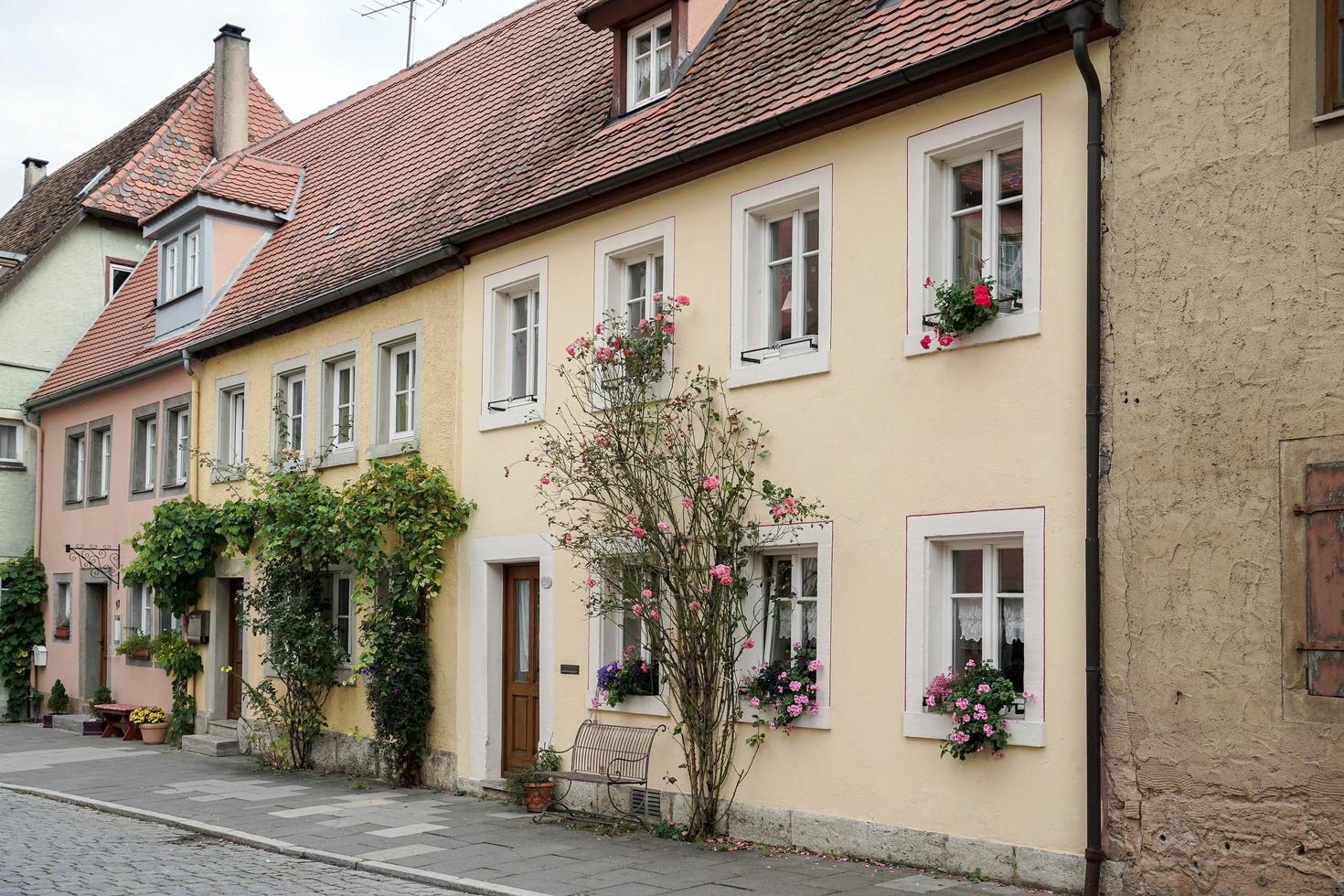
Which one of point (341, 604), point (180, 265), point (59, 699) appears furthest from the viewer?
point (59, 699)

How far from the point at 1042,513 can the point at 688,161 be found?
477cm

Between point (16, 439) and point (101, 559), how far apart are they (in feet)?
14.2

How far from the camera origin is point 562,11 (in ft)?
63.9

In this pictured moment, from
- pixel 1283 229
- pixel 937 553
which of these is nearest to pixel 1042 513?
pixel 937 553

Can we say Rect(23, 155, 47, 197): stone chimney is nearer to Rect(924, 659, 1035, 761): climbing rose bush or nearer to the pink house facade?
the pink house facade

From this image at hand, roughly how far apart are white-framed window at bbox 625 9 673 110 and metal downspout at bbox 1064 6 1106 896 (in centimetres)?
563

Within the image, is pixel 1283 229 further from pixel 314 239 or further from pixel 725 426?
pixel 314 239

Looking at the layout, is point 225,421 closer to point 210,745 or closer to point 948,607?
point 210,745

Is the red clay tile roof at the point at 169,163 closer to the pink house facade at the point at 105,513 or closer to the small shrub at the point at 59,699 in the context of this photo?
the pink house facade at the point at 105,513

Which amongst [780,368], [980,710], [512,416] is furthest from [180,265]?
[980,710]

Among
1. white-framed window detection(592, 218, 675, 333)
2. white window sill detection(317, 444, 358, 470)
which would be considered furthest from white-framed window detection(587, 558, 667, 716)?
white window sill detection(317, 444, 358, 470)

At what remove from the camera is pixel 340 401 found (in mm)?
18625

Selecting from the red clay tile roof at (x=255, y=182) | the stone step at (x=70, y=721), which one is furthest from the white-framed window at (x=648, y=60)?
the stone step at (x=70, y=721)

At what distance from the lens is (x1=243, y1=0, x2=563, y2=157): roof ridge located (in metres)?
21.2
